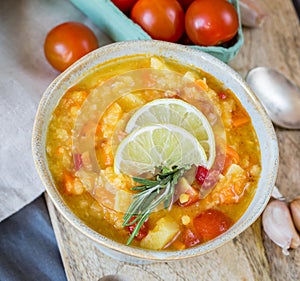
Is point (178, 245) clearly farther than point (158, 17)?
No

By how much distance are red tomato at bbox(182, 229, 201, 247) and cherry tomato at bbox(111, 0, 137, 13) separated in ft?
3.18

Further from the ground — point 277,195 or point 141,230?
point 141,230

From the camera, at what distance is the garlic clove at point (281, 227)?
1.93m

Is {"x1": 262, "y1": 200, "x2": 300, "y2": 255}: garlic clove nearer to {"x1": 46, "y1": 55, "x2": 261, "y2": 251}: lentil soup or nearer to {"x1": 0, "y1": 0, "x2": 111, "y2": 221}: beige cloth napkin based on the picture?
{"x1": 46, "y1": 55, "x2": 261, "y2": 251}: lentil soup

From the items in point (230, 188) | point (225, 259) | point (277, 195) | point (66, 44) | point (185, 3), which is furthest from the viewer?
point (185, 3)

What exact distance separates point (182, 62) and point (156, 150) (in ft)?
1.25

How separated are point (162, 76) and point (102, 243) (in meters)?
0.64

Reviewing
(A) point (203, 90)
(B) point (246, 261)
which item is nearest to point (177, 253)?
(B) point (246, 261)

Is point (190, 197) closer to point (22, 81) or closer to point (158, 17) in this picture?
point (158, 17)

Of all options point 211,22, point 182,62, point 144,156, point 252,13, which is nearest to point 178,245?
point 144,156

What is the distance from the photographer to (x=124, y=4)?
2.21 metres

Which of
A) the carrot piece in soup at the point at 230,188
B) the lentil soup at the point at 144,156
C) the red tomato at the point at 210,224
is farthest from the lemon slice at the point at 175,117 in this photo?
the red tomato at the point at 210,224

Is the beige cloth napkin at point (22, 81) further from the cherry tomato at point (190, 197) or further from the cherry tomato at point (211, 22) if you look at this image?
the cherry tomato at point (190, 197)


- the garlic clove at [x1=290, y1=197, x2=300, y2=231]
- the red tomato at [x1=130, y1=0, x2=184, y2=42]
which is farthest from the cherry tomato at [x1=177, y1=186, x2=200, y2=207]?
the red tomato at [x1=130, y1=0, x2=184, y2=42]
